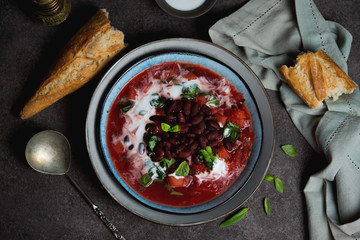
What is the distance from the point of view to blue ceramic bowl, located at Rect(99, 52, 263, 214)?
3.34 m

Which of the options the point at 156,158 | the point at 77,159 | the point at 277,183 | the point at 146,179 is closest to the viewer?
the point at 156,158

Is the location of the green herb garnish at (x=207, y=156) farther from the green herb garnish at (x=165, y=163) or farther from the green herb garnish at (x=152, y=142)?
the green herb garnish at (x=152, y=142)

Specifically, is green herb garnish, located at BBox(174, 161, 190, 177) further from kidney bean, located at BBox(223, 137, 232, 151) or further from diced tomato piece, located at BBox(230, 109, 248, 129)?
diced tomato piece, located at BBox(230, 109, 248, 129)

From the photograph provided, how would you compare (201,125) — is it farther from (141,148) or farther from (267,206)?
(267,206)

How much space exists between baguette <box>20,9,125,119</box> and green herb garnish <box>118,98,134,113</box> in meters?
0.39

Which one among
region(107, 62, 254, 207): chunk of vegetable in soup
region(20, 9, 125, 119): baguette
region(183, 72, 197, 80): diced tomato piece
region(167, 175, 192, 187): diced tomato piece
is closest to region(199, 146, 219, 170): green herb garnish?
region(107, 62, 254, 207): chunk of vegetable in soup

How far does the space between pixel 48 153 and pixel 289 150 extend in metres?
2.38

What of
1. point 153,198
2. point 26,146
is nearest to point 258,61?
point 153,198

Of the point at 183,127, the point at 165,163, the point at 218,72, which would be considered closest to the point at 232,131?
the point at 183,127

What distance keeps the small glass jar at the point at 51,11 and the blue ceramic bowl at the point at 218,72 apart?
89 cm

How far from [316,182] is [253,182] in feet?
2.25

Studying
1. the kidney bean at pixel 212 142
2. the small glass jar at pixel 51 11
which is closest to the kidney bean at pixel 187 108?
the kidney bean at pixel 212 142

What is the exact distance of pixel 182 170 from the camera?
324cm

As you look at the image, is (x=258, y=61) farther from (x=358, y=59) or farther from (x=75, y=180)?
(x=75, y=180)
